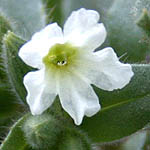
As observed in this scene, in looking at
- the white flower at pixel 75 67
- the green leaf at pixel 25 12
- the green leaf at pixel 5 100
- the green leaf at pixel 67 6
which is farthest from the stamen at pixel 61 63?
the green leaf at pixel 67 6

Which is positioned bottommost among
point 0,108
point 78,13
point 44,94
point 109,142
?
point 109,142

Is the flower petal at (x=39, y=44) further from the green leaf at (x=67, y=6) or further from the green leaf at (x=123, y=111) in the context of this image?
the green leaf at (x=67, y=6)

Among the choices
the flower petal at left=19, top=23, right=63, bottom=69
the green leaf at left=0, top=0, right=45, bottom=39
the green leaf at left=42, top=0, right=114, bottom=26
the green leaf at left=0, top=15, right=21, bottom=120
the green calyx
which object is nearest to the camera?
the flower petal at left=19, top=23, right=63, bottom=69

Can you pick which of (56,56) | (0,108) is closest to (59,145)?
(56,56)

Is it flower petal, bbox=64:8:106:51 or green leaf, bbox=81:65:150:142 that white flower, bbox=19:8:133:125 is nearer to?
flower petal, bbox=64:8:106:51

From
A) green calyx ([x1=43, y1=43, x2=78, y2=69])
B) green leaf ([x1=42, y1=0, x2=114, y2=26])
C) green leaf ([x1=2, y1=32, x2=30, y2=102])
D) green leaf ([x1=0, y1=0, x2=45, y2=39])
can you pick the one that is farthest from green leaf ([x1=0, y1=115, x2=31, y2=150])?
green leaf ([x1=42, y1=0, x2=114, y2=26])

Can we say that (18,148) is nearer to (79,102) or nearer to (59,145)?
(59,145)
